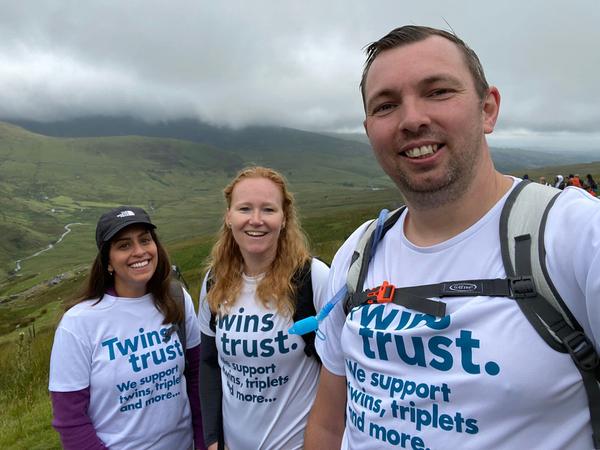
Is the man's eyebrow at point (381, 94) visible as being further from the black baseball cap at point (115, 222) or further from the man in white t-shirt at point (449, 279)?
the black baseball cap at point (115, 222)

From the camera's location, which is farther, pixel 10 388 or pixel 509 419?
pixel 10 388

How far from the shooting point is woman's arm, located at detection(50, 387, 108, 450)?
316 centimetres

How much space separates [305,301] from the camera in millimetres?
3240

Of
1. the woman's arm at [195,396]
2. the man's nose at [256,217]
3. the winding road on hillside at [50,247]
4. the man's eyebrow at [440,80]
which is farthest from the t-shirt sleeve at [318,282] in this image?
the winding road on hillside at [50,247]

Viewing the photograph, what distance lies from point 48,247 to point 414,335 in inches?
6347

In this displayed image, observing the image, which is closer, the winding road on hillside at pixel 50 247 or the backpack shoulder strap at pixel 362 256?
the backpack shoulder strap at pixel 362 256

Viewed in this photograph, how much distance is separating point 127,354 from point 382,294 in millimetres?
2451

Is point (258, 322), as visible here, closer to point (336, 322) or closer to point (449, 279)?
point (336, 322)

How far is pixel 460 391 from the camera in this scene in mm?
1728

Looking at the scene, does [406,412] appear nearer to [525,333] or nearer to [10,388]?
[525,333]

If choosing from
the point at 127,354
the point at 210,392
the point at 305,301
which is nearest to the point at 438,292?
the point at 305,301

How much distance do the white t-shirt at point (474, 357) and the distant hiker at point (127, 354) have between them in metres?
2.09

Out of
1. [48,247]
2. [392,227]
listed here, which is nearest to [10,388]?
[392,227]

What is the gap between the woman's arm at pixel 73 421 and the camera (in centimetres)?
316
